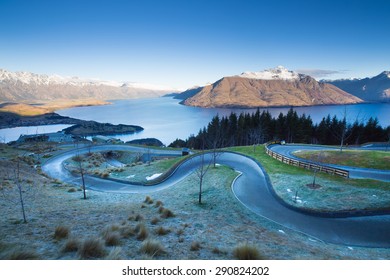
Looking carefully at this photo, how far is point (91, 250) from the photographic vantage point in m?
4.71

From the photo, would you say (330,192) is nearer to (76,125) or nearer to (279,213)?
(279,213)

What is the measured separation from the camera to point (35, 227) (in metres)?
7.45

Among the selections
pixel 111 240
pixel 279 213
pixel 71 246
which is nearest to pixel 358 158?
pixel 279 213

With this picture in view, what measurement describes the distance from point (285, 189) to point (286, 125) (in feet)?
147

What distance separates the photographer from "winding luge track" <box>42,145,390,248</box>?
1005 cm

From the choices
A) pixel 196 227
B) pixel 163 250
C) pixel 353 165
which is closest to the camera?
pixel 163 250

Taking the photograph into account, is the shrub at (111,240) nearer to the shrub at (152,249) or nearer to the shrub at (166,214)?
the shrub at (152,249)

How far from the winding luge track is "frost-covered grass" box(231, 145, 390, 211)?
0.81 metres

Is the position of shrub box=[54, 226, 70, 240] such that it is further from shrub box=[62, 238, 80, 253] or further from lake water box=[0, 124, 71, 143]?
lake water box=[0, 124, 71, 143]

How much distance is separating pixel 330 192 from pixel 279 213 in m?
5.16

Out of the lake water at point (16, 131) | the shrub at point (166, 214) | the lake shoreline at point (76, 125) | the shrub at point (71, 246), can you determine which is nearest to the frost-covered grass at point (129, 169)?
the shrub at point (166, 214)
